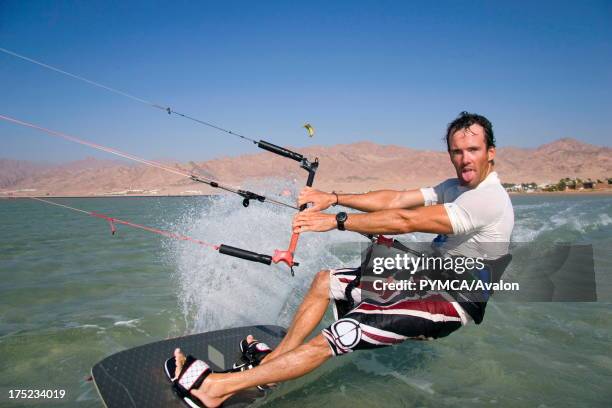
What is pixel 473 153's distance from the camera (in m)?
3.41

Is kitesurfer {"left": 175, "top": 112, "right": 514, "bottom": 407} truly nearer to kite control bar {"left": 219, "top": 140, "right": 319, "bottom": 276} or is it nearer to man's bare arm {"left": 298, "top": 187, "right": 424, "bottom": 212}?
kite control bar {"left": 219, "top": 140, "right": 319, "bottom": 276}

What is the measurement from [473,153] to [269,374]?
232cm

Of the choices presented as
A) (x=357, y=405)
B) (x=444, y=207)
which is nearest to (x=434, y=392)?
(x=357, y=405)

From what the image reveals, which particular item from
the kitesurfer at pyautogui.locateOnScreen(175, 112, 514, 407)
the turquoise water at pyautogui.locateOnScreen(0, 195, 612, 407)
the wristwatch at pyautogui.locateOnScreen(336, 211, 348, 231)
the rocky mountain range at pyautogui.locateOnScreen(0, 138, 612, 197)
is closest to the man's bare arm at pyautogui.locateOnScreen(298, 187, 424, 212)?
the kitesurfer at pyautogui.locateOnScreen(175, 112, 514, 407)

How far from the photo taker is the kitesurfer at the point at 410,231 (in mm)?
3178

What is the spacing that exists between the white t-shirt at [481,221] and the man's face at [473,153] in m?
0.08

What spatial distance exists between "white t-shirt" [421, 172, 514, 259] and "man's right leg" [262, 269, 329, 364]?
1080 millimetres

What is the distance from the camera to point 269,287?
691 cm

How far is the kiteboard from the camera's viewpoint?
138 inches

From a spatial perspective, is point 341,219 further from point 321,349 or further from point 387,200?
point 387,200

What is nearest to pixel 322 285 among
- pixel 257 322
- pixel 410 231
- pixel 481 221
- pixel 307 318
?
pixel 307 318

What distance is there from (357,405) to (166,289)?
5.30 metres

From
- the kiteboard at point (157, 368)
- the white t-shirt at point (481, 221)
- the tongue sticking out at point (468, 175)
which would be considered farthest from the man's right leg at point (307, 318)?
the tongue sticking out at point (468, 175)

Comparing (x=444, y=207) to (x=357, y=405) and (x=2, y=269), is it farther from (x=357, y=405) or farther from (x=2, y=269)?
(x=2, y=269)
